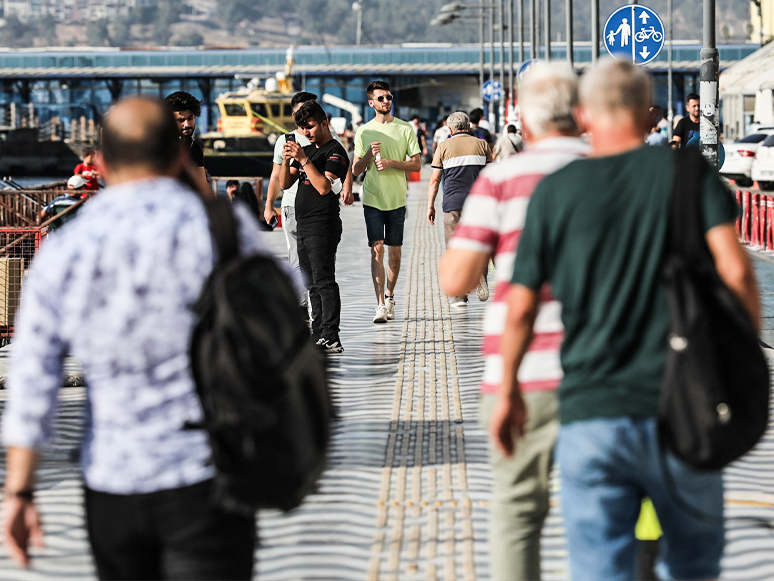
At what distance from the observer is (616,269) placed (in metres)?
3.18

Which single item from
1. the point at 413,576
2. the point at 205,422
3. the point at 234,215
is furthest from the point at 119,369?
the point at 413,576

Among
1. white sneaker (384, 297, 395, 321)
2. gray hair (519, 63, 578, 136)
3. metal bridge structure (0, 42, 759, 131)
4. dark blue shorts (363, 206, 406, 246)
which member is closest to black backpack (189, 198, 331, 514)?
gray hair (519, 63, 578, 136)

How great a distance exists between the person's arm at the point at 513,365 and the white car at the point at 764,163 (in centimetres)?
2806

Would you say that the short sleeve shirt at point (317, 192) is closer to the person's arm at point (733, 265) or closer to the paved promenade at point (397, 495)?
the paved promenade at point (397, 495)

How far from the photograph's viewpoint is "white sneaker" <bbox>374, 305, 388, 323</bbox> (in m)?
11.5

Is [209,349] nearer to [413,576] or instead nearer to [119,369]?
[119,369]

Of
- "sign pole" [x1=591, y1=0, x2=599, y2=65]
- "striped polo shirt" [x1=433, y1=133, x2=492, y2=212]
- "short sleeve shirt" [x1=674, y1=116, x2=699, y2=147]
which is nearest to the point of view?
"striped polo shirt" [x1=433, y1=133, x2=492, y2=212]

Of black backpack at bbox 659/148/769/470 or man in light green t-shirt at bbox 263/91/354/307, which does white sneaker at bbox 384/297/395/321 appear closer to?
man in light green t-shirt at bbox 263/91/354/307

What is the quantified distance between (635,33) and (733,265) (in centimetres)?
1258

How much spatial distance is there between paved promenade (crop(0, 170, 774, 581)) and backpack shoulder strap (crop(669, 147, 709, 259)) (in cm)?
203

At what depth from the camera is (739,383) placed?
3.08 metres

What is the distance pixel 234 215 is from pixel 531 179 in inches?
40.5

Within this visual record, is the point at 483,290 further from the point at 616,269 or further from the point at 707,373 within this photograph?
the point at 707,373

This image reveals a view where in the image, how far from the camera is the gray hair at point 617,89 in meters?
3.31
